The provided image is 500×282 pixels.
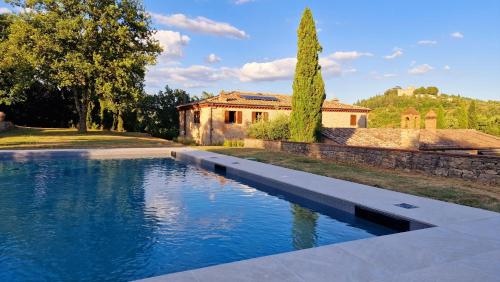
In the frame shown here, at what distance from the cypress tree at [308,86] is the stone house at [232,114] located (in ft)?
27.3

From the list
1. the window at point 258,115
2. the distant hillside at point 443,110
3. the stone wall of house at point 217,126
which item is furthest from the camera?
the distant hillside at point 443,110

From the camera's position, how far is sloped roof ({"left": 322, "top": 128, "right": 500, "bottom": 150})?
1044 inches

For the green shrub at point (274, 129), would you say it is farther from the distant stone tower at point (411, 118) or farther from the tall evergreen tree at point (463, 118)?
the tall evergreen tree at point (463, 118)

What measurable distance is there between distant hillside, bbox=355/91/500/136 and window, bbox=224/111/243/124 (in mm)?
26427

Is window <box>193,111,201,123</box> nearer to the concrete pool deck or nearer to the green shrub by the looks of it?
the green shrub

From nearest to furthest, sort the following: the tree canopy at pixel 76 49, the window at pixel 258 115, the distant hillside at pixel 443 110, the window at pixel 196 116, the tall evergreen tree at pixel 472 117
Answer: the tree canopy at pixel 76 49
the window at pixel 258 115
the window at pixel 196 116
the tall evergreen tree at pixel 472 117
the distant hillside at pixel 443 110

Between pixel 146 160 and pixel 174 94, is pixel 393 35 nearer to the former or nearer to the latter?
pixel 146 160

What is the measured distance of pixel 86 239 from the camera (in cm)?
681

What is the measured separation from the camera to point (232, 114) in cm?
3309

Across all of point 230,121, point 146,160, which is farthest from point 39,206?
point 230,121

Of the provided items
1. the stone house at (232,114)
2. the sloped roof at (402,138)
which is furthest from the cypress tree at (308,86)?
the stone house at (232,114)

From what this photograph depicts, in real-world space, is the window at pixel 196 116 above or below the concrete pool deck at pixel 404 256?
above

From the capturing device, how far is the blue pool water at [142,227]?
18.6 ft

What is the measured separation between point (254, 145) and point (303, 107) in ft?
17.9
